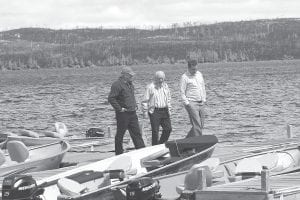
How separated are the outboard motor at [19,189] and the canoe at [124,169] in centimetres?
38

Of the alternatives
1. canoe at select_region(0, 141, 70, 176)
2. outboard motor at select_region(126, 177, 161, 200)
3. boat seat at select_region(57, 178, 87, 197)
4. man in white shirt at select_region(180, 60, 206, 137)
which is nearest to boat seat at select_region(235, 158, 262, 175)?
outboard motor at select_region(126, 177, 161, 200)

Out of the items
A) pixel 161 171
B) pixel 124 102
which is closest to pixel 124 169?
pixel 161 171

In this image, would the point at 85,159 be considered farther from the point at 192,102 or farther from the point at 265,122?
the point at 265,122

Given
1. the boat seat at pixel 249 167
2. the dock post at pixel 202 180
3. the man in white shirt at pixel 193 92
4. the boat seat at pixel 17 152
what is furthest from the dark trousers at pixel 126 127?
the dock post at pixel 202 180

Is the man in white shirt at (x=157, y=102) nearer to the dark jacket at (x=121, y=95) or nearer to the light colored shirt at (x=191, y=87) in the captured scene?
the light colored shirt at (x=191, y=87)

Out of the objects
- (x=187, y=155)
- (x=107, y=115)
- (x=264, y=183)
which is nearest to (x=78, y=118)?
(x=107, y=115)

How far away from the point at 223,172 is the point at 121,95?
12.9ft

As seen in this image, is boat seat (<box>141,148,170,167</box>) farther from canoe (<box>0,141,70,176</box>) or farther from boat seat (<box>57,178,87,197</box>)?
canoe (<box>0,141,70,176</box>)

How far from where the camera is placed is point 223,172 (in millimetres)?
12258

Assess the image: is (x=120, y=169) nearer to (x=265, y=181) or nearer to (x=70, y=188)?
(x=70, y=188)

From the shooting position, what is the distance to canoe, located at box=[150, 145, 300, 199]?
10867mm

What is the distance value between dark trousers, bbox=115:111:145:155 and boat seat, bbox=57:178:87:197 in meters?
4.32

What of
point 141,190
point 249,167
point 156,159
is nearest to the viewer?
point 141,190

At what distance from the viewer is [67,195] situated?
36.9 feet
